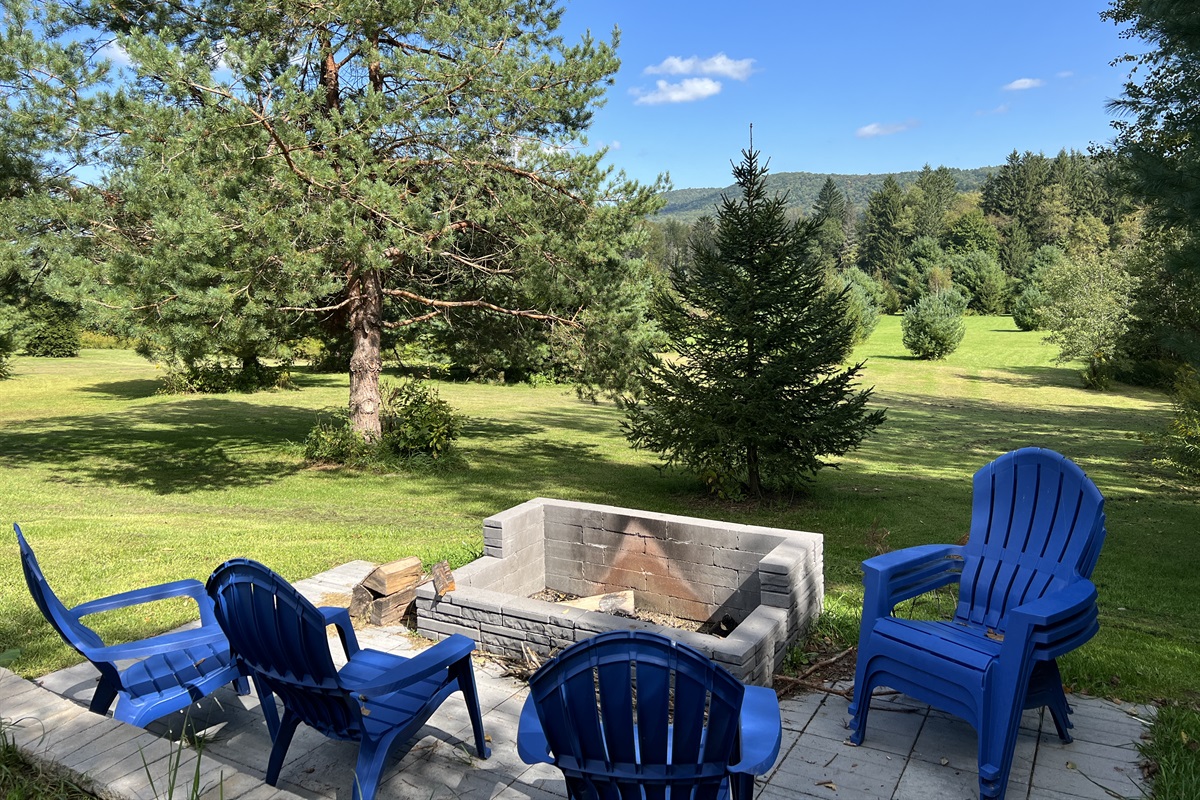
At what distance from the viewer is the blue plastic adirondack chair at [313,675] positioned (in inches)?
105

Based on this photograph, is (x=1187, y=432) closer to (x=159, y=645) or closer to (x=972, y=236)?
(x=159, y=645)

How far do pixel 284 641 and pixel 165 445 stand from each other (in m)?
13.7

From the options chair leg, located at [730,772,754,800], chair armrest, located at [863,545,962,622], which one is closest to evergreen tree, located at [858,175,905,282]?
chair armrest, located at [863,545,962,622]

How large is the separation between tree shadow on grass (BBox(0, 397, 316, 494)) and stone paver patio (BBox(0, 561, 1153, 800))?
336 inches

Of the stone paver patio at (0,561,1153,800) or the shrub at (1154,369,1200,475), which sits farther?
the shrub at (1154,369,1200,475)

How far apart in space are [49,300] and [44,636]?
7.37 m

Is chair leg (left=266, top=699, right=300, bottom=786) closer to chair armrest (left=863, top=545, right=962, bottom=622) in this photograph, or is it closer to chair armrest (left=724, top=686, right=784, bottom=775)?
chair armrest (left=724, top=686, right=784, bottom=775)

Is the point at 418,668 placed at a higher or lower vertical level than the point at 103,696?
higher

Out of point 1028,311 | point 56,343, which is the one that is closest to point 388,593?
point 56,343

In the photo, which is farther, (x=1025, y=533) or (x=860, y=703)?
(x=1025, y=533)

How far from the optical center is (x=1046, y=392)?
24.9 m

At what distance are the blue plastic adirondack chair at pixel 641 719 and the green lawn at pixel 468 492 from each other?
2912 mm

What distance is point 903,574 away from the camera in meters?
3.70

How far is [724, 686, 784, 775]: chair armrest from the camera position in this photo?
2.22 meters
